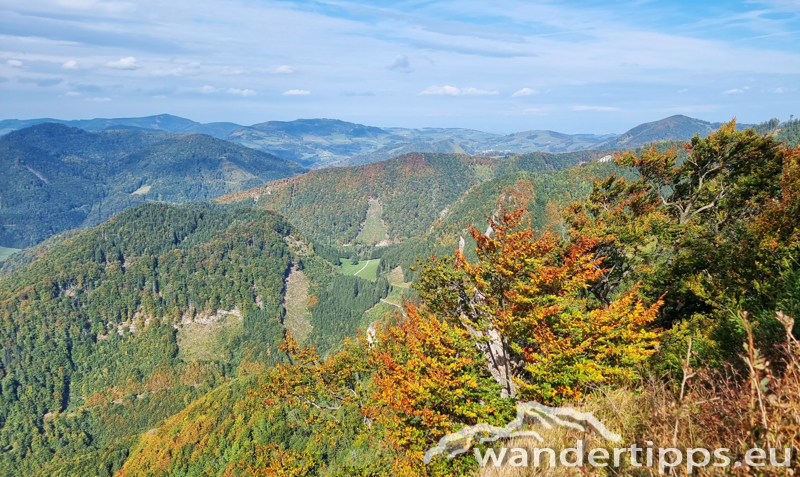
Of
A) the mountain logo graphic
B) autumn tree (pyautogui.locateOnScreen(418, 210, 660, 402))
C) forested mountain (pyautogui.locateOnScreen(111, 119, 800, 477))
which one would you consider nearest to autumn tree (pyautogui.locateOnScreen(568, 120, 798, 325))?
forested mountain (pyautogui.locateOnScreen(111, 119, 800, 477))

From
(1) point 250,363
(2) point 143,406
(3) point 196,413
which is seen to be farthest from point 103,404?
(3) point 196,413

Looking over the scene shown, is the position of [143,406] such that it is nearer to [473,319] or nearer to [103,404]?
[103,404]

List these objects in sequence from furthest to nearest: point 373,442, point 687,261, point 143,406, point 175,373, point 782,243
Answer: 1. point 175,373
2. point 143,406
3. point 373,442
4. point 687,261
5. point 782,243

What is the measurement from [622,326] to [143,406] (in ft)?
714

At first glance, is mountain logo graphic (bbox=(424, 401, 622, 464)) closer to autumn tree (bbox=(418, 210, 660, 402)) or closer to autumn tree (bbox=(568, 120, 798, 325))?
autumn tree (bbox=(418, 210, 660, 402))

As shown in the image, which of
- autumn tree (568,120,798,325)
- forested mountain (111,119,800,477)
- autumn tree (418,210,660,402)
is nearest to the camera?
forested mountain (111,119,800,477)

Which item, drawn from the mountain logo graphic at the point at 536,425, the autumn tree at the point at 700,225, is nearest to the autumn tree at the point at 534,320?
the mountain logo graphic at the point at 536,425

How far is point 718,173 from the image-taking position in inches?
1356

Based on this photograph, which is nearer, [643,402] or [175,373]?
[643,402]

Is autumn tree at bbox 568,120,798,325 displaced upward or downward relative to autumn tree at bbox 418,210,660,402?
upward

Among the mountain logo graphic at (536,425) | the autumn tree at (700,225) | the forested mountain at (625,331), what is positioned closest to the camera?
the forested mountain at (625,331)

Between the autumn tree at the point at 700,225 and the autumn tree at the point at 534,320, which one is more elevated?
the autumn tree at the point at 700,225

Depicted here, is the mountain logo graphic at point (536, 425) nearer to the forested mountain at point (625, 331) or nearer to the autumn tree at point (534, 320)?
the forested mountain at point (625, 331)

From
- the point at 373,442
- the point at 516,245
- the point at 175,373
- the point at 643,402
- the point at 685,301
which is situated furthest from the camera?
the point at 175,373
